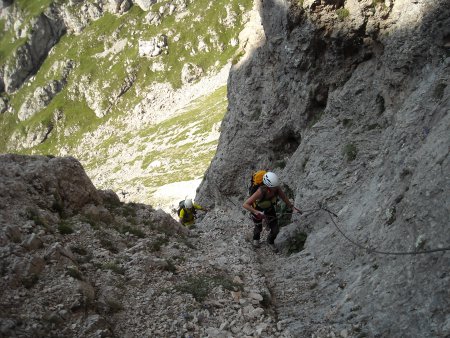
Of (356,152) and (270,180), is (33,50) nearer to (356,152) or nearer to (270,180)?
(270,180)

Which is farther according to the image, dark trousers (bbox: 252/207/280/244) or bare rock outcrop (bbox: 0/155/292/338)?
dark trousers (bbox: 252/207/280/244)

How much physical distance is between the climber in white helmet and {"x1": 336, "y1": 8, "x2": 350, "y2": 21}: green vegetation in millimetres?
9535

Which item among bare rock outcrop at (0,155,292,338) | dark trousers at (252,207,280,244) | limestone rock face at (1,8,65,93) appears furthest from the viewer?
limestone rock face at (1,8,65,93)

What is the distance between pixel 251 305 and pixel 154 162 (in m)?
80.6

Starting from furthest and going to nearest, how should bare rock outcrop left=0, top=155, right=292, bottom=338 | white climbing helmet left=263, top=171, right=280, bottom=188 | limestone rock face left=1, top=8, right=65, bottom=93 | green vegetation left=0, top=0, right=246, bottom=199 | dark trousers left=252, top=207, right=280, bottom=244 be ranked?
limestone rock face left=1, top=8, right=65, bottom=93, green vegetation left=0, top=0, right=246, bottom=199, dark trousers left=252, top=207, right=280, bottom=244, white climbing helmet left=263, top=171, right=280, bottom=188, bare rock outcrop left=0, top=155, right=292, bottom=338

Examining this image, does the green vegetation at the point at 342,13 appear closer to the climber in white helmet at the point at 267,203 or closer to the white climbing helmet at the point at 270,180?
the climber in white helmet at the point at 267,203

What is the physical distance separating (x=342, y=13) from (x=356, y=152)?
25.2 ft

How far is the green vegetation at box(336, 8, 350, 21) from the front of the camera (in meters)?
19.5

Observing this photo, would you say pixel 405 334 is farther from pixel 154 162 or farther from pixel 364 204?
pixel 154 162

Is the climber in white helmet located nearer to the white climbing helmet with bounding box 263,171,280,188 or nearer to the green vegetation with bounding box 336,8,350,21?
the white climbing helmet with bounding box 263,171,280,188

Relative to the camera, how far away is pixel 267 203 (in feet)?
56.0

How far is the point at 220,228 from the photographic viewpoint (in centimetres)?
2156

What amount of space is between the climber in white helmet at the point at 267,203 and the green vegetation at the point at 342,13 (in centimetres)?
953

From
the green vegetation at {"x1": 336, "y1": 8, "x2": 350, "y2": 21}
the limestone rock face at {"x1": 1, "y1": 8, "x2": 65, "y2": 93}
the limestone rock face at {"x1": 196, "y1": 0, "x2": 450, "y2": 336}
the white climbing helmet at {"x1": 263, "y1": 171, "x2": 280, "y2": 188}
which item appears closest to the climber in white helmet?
the white climbing helmet at {"x1": 263, "y1": 171, "x2": 280, "y2": 188}
